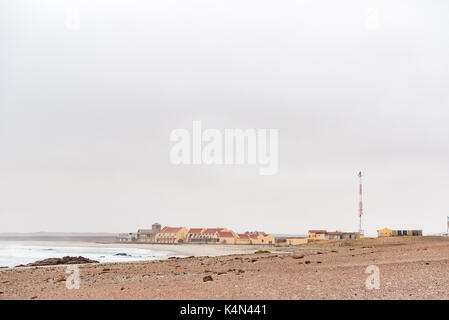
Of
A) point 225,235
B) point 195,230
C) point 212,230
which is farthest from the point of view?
point 195,230

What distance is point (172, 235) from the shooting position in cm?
15425

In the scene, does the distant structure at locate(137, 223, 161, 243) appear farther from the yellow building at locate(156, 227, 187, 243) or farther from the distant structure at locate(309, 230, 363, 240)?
the distant structure at locate(309, 230, 363, 240)

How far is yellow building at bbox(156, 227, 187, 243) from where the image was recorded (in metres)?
152

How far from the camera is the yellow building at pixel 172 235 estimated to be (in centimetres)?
15188

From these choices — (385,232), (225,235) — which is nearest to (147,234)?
(225,235)

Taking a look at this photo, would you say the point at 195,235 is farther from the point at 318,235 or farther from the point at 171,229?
the point at 318,235

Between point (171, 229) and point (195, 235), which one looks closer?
point (195, 235)

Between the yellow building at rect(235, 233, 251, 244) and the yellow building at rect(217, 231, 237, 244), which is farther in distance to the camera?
the yellow building at rect(235, 233, 251, 244)

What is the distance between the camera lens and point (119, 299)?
1345 centimetres

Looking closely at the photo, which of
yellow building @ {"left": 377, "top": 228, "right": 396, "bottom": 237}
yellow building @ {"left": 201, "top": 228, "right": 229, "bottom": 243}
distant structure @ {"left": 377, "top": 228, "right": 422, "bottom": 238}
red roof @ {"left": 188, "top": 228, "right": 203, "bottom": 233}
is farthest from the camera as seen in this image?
red roof @ {"left": 188, "top": 228, "right": 203, "bottom": 233}

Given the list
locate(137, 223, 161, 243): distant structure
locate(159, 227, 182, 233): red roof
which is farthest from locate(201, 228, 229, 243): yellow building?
locate(137, 223, 161, 243): distant structure

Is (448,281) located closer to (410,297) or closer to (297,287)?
(410,297)
